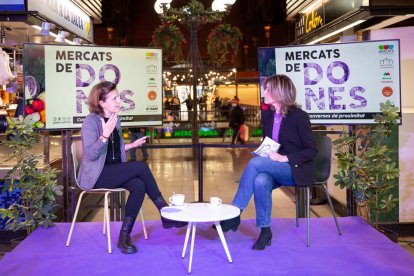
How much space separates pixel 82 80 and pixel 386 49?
2.87 meters

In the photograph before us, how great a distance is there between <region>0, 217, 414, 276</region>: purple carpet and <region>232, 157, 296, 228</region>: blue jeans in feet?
0.93

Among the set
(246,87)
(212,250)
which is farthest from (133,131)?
(246,87)

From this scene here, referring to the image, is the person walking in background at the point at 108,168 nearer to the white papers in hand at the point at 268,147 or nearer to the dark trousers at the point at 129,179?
the dark trousers at the point at 129,179

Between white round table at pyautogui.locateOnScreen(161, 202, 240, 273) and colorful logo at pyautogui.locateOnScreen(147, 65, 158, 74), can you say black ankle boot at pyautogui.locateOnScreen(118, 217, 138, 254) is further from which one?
colorful logo at pyautogui.locateOnScreen(147, 65, 158, 74)

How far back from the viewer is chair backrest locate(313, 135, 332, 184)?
4191mm

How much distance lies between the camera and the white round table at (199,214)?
10.4ft

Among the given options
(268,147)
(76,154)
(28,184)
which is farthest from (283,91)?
(28,184)

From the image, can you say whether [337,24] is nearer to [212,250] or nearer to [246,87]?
[212,250]

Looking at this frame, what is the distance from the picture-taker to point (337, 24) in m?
5.37

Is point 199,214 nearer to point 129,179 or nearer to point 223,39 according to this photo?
point 129,179

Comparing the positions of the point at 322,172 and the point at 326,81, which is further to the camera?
the point at 326,81

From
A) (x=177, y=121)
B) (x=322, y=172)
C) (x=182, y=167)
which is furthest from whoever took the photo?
(x=177, y=121)

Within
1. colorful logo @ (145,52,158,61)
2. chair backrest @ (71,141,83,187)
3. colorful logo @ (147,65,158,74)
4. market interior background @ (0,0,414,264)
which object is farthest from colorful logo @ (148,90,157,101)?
chair backrest @ (71,141,83,187)

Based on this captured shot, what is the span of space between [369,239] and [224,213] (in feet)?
4.43
